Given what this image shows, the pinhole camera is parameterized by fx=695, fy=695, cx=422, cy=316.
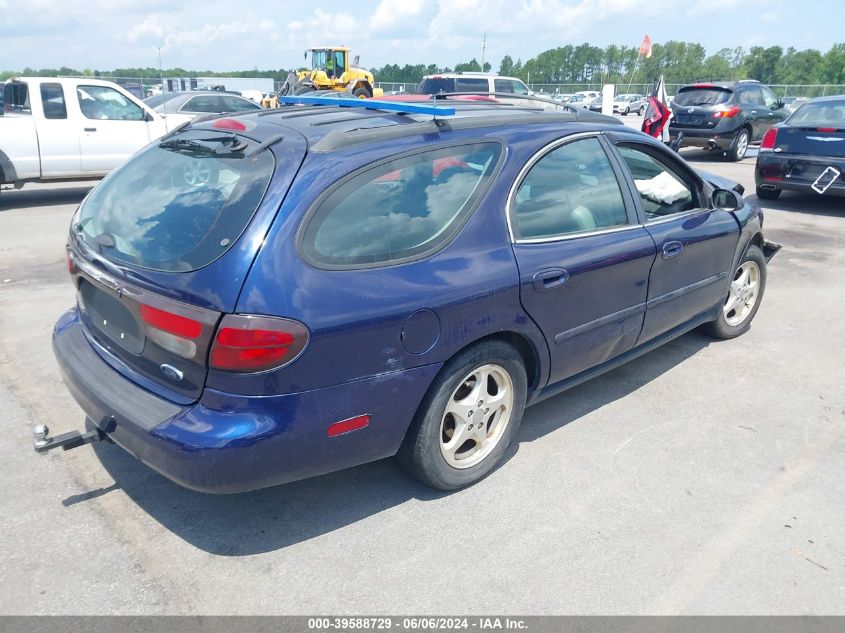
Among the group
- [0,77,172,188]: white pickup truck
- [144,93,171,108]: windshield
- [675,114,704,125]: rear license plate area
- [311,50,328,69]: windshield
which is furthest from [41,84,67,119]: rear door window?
[311,50,328,69]: windshield

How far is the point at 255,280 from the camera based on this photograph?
8.13 ft

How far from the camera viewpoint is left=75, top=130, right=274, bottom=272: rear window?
2.64 meters

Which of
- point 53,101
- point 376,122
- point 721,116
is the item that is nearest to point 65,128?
point 53,101

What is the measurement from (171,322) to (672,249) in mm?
2810

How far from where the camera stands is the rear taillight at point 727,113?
48.9 feet

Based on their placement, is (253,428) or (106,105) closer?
(253,428)

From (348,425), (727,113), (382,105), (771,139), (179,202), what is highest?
(382,105)

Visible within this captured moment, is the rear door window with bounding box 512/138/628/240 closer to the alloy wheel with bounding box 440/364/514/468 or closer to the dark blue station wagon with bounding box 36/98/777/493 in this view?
the dark blue station wagon with bounding box 36/98/777/493

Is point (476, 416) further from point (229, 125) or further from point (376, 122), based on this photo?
point (229, 125)

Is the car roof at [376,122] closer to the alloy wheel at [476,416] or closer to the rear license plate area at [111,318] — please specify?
the rear license plate area at [111,318]

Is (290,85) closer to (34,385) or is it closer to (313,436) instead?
(34,385)

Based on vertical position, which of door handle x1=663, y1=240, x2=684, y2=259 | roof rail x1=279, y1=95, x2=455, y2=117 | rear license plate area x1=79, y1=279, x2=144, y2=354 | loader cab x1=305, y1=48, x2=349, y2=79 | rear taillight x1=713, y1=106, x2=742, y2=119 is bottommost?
rear license plate area x1=79, y1=279, x2=144, y2=354

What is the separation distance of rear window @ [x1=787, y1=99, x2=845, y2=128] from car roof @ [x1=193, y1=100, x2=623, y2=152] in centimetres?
714

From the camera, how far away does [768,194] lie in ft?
35.9
